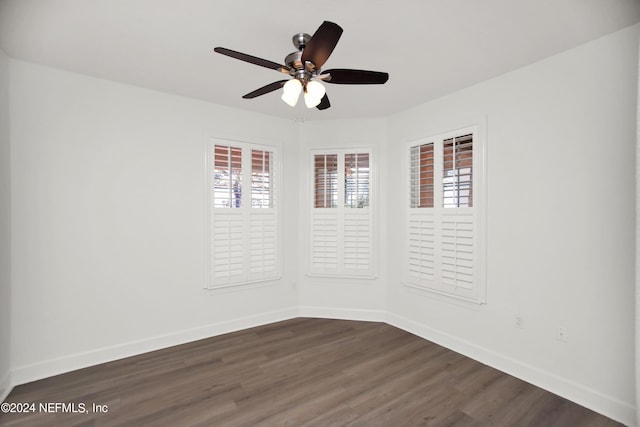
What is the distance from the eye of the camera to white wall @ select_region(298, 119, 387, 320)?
398 cm

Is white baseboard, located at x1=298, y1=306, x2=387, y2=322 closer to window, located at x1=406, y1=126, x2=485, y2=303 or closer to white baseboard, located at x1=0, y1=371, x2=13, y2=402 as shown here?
window, located at x1=406, y1=126, x2=485, y2=303

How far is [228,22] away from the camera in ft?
6.66

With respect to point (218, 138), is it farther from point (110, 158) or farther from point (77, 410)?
point (77, 410)

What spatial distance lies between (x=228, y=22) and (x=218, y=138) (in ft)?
5.37

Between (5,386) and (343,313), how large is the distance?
311 centimetres

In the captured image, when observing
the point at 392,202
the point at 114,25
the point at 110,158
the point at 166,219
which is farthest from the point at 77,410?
the point at 392,202

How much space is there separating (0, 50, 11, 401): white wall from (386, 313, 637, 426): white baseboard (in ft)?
11.9

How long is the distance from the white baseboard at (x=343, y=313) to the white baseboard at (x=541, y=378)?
20.7 inches

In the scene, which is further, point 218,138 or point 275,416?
point 218,138

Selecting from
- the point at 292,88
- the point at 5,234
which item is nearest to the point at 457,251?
the point at 292,88

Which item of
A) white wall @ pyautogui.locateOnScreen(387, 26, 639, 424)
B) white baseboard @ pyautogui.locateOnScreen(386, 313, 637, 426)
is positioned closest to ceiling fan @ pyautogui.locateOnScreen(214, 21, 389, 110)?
white wall @ pyautogui.locateOnScreen(387, 26, 639, 424)

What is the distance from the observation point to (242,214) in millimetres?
3699

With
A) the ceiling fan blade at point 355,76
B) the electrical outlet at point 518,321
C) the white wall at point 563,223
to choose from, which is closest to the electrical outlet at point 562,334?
the white wall at point 563,223

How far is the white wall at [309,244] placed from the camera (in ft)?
13.1
